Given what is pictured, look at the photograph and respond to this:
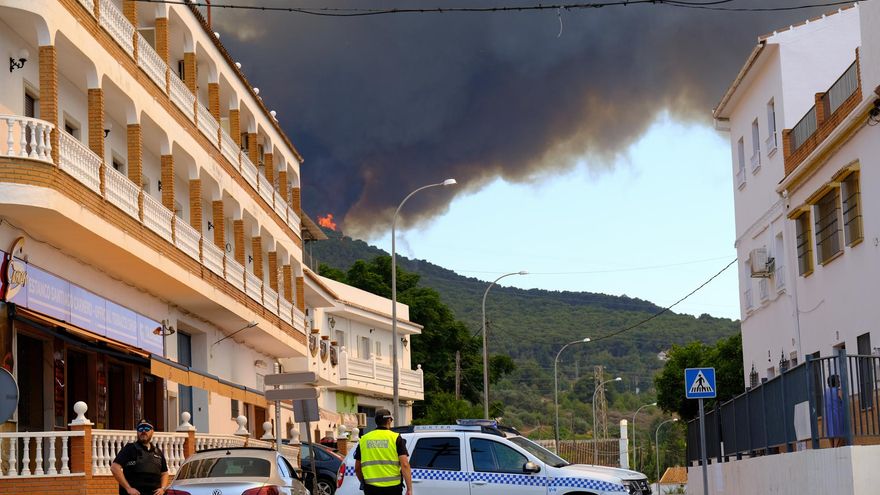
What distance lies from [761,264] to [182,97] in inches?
643

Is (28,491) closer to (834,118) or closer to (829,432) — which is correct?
(829,432)

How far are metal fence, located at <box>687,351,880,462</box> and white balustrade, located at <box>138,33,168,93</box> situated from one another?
50.0 feet

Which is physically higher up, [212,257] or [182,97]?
[182,97]

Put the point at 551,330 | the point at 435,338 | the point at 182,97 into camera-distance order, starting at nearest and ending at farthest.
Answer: the point at 182,97
the point at 435,338
the point at 551,330

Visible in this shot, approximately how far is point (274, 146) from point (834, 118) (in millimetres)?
23393

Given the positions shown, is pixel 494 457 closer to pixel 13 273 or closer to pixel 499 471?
pixel 499 471

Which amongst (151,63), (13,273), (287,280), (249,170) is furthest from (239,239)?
(13,273)

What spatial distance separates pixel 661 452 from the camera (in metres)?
130

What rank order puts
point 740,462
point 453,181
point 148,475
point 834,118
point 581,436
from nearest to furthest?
point 148,475 → point 740,462 → point 834,118 → point 453,181 → point 581,436

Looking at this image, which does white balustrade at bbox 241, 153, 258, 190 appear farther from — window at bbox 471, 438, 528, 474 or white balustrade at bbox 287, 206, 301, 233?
window at bbox 471, 438, 528, 474

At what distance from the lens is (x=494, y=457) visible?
2116 cm

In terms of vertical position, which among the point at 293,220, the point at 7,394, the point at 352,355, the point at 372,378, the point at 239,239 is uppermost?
the point at 293,220

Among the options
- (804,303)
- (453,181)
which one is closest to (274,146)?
(453,181)

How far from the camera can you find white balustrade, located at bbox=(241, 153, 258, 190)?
40.4 m
